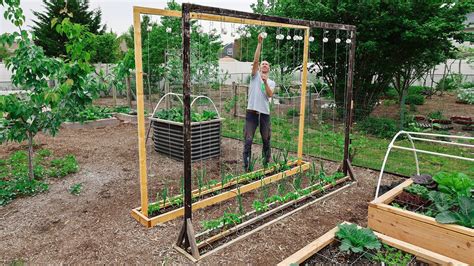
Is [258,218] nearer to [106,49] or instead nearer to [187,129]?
[187,129]

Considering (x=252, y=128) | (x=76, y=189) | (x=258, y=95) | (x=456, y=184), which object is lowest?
(x=76, y=189)

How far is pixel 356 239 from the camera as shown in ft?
9.39

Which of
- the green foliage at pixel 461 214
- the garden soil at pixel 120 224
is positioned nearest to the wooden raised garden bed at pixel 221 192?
the garden soil at pixel 120 224

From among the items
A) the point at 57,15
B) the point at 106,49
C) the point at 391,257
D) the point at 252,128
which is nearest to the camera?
the point at 391,257

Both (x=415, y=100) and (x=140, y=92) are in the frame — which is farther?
(x=415, y=100)

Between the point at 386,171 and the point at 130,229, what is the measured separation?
405 cm

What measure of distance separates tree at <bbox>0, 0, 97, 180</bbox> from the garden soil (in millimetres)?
962

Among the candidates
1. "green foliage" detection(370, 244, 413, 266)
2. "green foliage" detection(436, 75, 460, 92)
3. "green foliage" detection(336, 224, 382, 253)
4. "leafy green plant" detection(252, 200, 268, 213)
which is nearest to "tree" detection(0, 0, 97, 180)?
"leafy green plant" detection(252, 200, 268, 213)

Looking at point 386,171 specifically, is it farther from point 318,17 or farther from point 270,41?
point 270,41

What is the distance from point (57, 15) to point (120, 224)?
70.2 feet

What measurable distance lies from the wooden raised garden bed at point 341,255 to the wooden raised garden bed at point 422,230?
34 centimetres

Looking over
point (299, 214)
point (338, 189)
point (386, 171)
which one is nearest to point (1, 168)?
point (299, 214)

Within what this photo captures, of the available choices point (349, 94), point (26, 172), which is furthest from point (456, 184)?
point (26, 172)

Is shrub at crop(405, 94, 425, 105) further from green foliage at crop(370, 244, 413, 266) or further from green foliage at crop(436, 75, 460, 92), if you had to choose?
green foliage at crop(370, 244, 413, 266)
